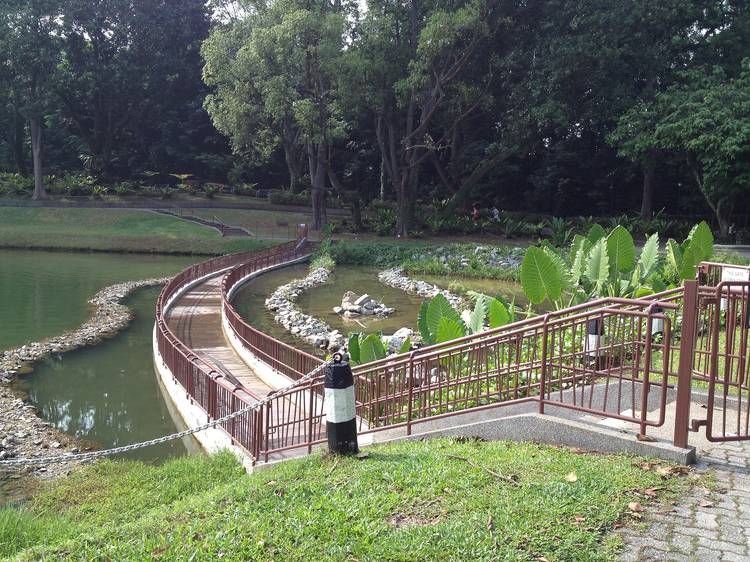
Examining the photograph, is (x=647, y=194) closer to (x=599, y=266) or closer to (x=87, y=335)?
(x=599, y=266)

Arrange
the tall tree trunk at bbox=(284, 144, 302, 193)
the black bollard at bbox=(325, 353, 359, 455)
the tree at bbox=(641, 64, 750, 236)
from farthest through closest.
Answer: the tall tree trunk at bbox=(284, 144, 302, 193), the tree at bbox=(641, 64, 750, 236), the black bollard at bbox=(325, 353, 359, 455)

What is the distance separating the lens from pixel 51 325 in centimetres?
2028

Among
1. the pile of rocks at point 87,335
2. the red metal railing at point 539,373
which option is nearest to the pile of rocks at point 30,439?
the red metal railing at point 539,373

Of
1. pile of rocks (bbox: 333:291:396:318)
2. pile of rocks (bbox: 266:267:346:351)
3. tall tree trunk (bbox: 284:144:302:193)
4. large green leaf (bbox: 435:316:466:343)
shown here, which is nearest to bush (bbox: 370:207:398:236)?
tall tree trunk (bbox: 284:144:302:193)

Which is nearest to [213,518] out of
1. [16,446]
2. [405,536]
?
[405,536]

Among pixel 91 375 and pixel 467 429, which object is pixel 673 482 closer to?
pixel 467 429

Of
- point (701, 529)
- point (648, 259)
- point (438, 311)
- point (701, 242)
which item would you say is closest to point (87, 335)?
point (438, 311)

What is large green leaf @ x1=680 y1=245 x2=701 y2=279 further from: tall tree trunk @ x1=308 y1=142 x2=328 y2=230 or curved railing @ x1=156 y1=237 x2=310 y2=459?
tall tree trunk @ x1=308 y1=142 x2=328 y2=230

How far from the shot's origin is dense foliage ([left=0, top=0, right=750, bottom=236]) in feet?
107

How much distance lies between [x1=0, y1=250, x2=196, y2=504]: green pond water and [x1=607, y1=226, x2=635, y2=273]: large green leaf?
8831mm

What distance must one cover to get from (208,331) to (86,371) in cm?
352

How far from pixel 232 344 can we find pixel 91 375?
321cm

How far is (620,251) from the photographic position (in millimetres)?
14141

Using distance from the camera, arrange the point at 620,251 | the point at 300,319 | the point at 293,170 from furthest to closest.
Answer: the point at 293,170 → the point at 300,319 → the point at 620,251
